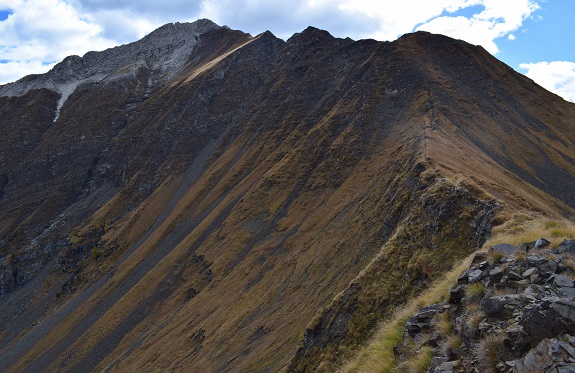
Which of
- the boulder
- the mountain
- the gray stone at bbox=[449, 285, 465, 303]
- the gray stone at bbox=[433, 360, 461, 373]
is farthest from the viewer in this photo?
the mountain

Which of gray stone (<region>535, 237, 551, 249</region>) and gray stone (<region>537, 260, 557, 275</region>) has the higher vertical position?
gray stone (<region>535, 237, 551, 249</region>)

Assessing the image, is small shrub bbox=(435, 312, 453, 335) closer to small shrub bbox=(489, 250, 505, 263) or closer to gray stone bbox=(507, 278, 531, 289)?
gray stone bbox=(507, 278, 531, 289)

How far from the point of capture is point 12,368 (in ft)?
238

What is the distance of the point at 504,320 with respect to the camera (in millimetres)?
9312

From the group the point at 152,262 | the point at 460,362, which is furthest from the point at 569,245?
the point at 152,262

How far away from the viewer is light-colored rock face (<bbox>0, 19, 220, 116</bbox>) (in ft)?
585

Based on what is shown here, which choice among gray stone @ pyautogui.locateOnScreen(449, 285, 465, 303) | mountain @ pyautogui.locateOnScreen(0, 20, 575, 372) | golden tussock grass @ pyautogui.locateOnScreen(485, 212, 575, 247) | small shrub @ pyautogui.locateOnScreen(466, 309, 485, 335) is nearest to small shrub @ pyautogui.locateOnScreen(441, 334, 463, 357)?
small shrub @ pyautogui.locateOnScreen(466, 309, 485, 335)

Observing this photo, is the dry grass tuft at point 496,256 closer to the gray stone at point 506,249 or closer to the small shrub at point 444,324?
the gray stone at point 506,249

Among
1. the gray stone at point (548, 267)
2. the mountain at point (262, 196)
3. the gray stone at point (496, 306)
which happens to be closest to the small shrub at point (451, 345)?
the gray stone at point (496, 306)

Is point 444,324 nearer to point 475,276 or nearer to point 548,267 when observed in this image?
point 475,276

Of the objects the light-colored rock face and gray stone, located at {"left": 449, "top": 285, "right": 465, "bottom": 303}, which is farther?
the light-colored rock face

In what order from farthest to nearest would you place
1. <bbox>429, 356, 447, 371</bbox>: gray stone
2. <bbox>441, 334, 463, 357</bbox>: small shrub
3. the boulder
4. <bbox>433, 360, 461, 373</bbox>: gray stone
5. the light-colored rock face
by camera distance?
the light-colored rock face < <bbox>441, 334, 463, 357</bbox>: small shrub < <bbox>429, 356, 447, 371</bbox>: gray stone < <bbox>433, 360, 461, 373</bbox>: gray stone < the boulder

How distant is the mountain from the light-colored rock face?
49.6ft

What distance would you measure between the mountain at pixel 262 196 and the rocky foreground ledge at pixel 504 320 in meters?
10.9
